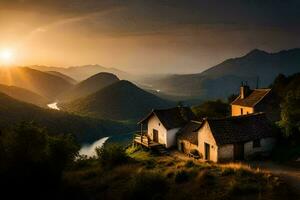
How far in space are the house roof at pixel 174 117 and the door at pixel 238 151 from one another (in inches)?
510

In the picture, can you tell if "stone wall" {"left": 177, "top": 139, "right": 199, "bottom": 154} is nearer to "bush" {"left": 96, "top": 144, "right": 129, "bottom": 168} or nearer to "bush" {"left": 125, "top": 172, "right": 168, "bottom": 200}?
"bush" {"left": 96, "top": 144, "right": 129, "bottom": 168}

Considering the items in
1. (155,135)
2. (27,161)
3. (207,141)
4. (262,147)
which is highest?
(155,135)

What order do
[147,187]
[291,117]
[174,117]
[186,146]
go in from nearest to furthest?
[147,187] → [291,117] → [186,146] → [174,117]

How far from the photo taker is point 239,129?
3928cm

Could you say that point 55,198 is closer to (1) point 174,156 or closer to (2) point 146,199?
→ (2) point 146,199

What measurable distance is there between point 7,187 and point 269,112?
4051 centimetres

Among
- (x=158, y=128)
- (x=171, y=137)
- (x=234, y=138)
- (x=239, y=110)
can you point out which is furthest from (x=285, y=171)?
(x=239, y=110)

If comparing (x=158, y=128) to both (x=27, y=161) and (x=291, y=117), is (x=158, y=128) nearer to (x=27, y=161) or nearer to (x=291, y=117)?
(x=291, y=117)

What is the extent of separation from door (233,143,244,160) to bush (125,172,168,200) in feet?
55.5

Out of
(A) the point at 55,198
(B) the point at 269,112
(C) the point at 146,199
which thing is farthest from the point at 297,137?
(A) the point at 55,198

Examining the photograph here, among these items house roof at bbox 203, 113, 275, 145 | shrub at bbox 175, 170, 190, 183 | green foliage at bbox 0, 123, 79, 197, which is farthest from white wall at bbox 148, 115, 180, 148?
green foliage at bbox 0, 123, 79, 197

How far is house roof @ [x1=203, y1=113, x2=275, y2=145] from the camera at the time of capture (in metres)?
37.9

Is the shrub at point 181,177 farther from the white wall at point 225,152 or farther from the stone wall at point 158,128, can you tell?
the stone wall at point 158,128

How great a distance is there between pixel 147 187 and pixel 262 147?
2235 centimetres
